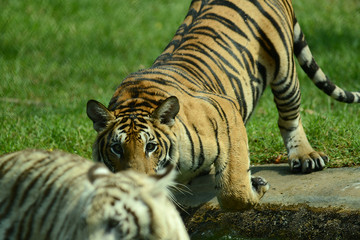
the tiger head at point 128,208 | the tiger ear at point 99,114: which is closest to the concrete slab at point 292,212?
the tiger ear at point 99,114

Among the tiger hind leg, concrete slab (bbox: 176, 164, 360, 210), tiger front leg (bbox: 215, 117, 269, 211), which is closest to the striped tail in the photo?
the tiger hind leg

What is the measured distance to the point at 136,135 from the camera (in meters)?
3.80

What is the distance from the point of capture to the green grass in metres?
5.82

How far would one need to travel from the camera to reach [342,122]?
6.02 meters

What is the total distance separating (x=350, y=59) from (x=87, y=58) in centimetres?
370

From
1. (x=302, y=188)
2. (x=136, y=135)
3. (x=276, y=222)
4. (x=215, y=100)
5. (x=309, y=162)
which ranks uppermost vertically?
(x=215, y=100)

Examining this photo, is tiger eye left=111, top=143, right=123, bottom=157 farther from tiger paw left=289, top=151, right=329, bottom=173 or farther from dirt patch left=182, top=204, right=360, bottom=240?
tiger paw left=289, top=151, right=329, bottom=173

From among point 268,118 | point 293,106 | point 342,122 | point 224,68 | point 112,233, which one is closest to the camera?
point 112,233

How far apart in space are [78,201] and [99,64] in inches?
258

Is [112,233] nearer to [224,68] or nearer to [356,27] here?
[224,68]

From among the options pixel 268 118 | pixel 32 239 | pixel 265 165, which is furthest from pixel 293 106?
pixel 32 239

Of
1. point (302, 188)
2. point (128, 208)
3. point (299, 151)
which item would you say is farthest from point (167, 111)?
point (299, 151)

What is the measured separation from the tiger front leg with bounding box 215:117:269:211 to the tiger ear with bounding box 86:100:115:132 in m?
0.85

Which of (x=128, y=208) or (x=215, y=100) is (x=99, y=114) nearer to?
(x=215, y=100)
